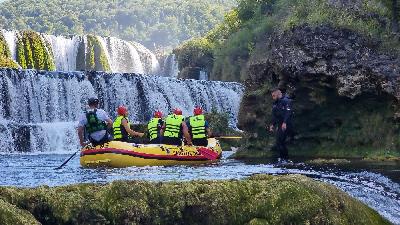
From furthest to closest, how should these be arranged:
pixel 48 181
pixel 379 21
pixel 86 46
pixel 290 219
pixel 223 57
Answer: pixel 86 46 < pixel 223 57 < pixel 379 21 < pixel 48 181 < pixel 290 219

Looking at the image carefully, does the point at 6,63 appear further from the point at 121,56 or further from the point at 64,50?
the point at 121,56

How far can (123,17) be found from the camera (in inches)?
6890

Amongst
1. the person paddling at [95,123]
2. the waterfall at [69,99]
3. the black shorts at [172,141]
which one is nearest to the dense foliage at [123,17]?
the waterfall at [69,99]

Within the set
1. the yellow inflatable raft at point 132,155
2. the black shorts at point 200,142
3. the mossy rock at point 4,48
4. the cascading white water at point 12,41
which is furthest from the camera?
the cascading white water at point 12,41

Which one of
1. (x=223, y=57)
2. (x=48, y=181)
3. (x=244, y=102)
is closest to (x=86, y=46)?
(x=223, y=57)

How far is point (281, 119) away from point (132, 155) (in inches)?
152

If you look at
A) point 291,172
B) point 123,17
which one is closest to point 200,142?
point 291,172

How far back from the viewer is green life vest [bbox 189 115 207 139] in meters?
16.6

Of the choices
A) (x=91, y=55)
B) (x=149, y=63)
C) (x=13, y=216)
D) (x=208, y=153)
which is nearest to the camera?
(x=13, y=216)

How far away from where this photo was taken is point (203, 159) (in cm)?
1638

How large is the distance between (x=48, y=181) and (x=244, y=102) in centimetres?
834

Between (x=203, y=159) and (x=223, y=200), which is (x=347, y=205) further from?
(x=203, y=159)

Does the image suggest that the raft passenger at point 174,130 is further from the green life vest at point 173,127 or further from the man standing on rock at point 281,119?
the man standing on rock at point 281,119

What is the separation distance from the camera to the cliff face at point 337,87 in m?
15.9
